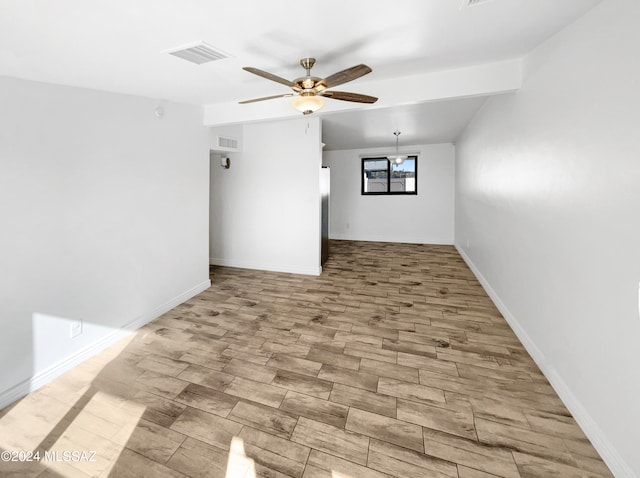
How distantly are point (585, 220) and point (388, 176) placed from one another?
610 centimetres

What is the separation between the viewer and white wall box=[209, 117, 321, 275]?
445 cm

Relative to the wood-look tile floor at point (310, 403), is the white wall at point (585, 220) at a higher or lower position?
higher

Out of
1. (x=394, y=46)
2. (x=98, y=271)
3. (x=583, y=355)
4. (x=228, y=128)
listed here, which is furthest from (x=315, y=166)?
(x=583, y=355)

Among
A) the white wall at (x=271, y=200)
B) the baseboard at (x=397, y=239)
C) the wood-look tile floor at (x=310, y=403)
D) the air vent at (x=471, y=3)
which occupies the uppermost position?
the air vent at (x=471, y=3)

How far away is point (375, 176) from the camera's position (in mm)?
7594

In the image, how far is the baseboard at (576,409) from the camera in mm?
1304

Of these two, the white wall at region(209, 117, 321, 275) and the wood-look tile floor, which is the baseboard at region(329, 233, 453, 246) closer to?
the white wall at region(209, 117, 321, 275)

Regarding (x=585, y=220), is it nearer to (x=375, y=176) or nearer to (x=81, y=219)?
(x=81, y=219)

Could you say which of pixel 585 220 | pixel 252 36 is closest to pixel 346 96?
pixel 252 36

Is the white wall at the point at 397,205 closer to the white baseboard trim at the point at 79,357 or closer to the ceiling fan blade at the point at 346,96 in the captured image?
the ceiling fan blade at the point at 346,96

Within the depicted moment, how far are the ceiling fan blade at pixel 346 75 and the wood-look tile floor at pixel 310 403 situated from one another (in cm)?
221

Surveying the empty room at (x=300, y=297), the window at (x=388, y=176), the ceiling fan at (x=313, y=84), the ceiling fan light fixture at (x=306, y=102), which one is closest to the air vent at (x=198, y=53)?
the empty room at (x=300, y=297)

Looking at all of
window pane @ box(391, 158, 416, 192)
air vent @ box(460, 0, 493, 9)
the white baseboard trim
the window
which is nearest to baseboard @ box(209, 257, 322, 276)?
the white baseboard trim

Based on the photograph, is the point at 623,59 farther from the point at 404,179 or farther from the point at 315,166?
the point at 404,179
